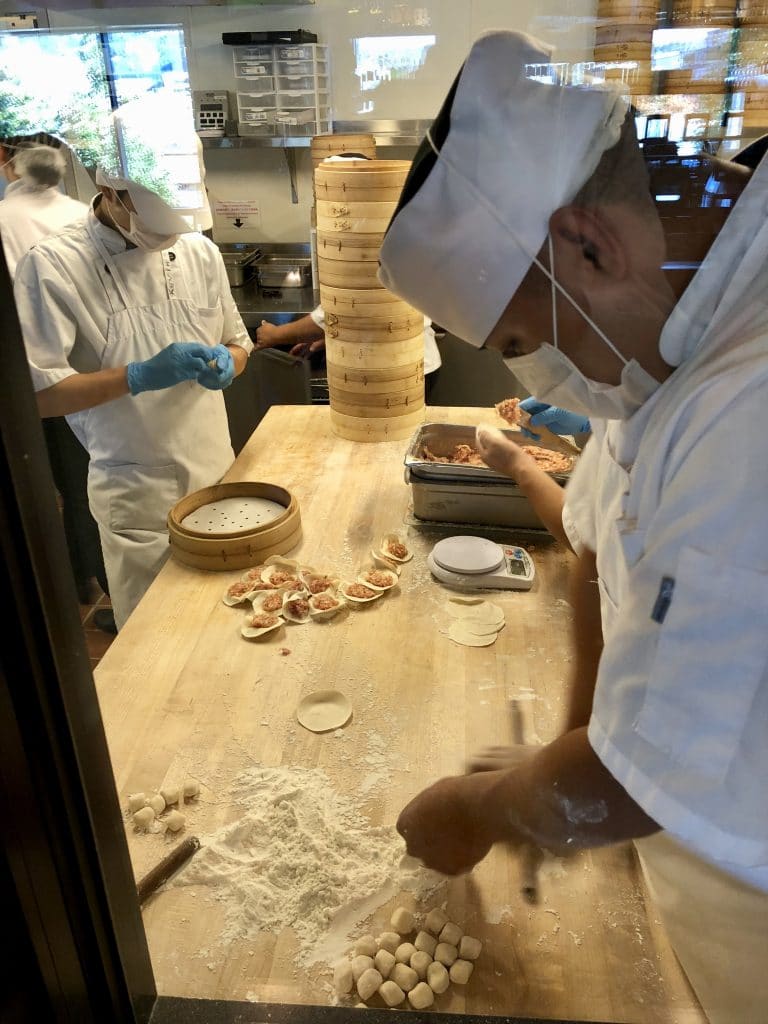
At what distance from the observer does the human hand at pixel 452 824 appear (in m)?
0.78

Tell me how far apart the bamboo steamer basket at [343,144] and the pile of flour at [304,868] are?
102 centimetres

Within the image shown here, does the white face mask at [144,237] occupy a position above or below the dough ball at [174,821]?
above

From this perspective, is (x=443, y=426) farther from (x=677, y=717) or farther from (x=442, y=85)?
(x=677, y=717)

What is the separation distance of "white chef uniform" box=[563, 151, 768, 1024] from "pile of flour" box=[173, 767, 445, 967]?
0.38m

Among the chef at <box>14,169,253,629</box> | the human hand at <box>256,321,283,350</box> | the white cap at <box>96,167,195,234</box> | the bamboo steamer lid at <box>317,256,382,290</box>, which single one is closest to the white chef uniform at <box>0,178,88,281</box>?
the white cap at <box>96,167,195,234</box>

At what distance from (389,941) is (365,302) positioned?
5.19ft

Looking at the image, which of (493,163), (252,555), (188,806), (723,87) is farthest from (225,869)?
(723,87)

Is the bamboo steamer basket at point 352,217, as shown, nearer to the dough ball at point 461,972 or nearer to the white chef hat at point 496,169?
the white chef hat at point 496,169

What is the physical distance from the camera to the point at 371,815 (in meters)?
0.97

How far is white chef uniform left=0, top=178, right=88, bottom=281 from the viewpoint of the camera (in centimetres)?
53

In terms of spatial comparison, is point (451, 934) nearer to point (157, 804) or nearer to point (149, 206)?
point (157, 804)

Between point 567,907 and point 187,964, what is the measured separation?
0.43m

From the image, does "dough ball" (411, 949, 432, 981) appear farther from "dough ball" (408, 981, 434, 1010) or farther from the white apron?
the white apron

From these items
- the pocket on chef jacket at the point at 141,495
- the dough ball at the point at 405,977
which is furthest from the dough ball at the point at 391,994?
the pocket on chef jacket at the point at 141,495
